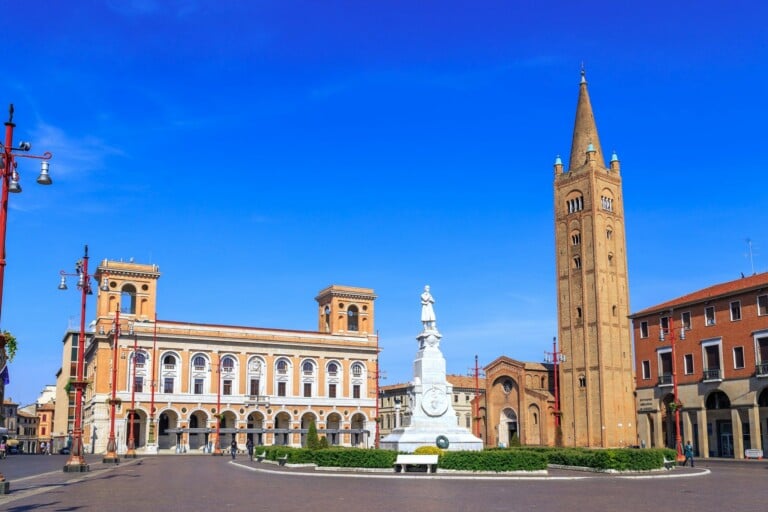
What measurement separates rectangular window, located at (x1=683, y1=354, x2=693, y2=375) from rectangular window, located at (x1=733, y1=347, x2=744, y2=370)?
438 centimetres

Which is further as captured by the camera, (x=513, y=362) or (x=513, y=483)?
(x=513, y=362)

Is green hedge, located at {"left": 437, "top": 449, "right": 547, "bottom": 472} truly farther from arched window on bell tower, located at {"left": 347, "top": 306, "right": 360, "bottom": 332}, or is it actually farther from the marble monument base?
arched window on bell tower, located at {"left": 347, "top": 306, "right": 360, "bottom": 332}

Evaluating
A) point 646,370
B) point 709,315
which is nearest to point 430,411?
point 709,315

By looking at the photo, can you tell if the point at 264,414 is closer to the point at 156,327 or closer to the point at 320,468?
the point at 156,327

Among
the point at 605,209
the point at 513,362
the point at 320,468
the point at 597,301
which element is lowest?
the point at 320,468

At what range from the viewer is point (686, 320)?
60531 millimetres

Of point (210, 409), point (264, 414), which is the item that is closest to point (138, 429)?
point (210, 409)

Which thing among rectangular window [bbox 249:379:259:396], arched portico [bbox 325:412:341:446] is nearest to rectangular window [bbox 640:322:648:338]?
arched portico [bbox 325:412:341:446]

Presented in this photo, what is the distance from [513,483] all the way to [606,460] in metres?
7.56

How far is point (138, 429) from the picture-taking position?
7956 cm

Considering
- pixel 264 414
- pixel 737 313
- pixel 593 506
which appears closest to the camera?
pixel 593 506

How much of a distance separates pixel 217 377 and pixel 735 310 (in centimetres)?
5110

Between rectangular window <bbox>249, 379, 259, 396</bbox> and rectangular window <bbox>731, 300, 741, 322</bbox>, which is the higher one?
rectangular window <bbox>731, 300, 741, 322</bbox>

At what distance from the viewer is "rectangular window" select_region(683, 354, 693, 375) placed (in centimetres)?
5940
